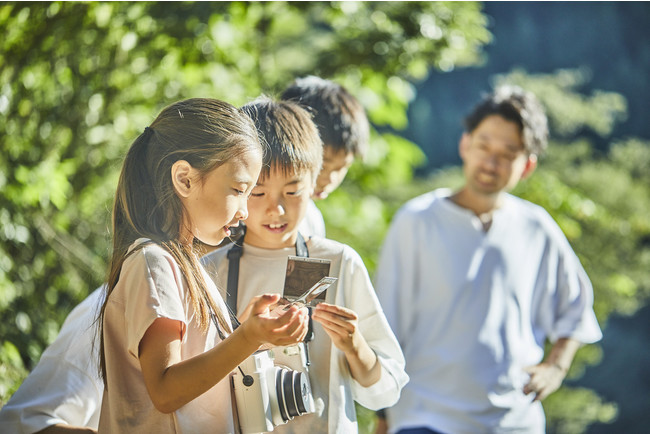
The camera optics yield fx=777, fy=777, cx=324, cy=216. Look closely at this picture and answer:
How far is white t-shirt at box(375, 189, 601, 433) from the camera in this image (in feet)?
8.91

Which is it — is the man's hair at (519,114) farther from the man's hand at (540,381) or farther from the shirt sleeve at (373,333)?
the shirt sleeve at (373,333)

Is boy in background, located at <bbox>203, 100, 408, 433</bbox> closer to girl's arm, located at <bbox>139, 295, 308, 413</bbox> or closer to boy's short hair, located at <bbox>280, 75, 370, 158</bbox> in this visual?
girl's arm, located at <bbox>139, 295, 308, 413</bbox>

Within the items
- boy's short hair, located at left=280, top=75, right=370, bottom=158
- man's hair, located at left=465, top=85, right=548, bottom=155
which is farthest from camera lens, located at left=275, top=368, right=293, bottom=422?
man's hair, located at left=465, top=85, right=548, bottom=155

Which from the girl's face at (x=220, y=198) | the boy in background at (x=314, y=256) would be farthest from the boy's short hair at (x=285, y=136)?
the girl's face at (x=220, y=198)

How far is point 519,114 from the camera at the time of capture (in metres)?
3.03

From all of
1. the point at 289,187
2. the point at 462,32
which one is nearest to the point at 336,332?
the point at 289,187

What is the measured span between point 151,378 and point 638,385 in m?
5.39

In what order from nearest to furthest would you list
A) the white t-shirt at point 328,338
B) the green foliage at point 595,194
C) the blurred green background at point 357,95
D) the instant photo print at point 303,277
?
the instant photo print at point 303,277 < the white t-shirt at point 328,338 < the blurred green background at point 357,95 < the green foliage at point 595,194

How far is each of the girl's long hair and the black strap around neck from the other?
11cm

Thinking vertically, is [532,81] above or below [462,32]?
below

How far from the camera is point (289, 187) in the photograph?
63.7 inches

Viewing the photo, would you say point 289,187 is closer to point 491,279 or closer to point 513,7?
point 491,279

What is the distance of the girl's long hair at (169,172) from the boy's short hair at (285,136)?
3.1 inches

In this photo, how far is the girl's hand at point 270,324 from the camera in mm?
1297
